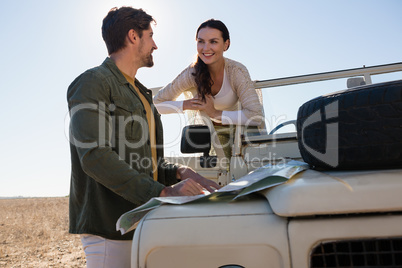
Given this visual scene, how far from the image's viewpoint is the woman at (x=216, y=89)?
3.14 metres

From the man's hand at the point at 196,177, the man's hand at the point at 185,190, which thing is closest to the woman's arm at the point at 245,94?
the man's hand at the point at 196,177

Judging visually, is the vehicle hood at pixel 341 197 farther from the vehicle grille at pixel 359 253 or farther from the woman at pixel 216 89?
the woman at pixel 216 89

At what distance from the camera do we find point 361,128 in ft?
3.65

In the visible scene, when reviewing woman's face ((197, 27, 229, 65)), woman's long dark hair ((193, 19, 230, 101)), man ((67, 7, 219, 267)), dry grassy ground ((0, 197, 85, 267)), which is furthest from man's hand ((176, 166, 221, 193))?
dry grassy ground ((0, 197, 85, 267))

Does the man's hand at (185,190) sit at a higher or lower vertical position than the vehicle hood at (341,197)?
lower

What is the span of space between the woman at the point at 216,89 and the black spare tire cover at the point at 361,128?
1.86 m

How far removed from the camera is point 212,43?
3.57 metres

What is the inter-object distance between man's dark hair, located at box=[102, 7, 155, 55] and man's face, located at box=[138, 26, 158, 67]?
0.03 meters

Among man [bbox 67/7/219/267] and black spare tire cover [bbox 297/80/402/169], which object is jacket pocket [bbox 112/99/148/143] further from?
black spare tire cover [bbox 297/80/402/169]

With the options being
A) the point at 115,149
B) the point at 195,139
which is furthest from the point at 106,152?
the point at 195,139

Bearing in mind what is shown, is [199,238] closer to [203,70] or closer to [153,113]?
[153,113]

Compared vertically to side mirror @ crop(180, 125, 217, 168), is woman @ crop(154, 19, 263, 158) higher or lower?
higher

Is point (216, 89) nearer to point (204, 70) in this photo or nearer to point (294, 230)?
point (204, 70)

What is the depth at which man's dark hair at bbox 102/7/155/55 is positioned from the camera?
2264mm
